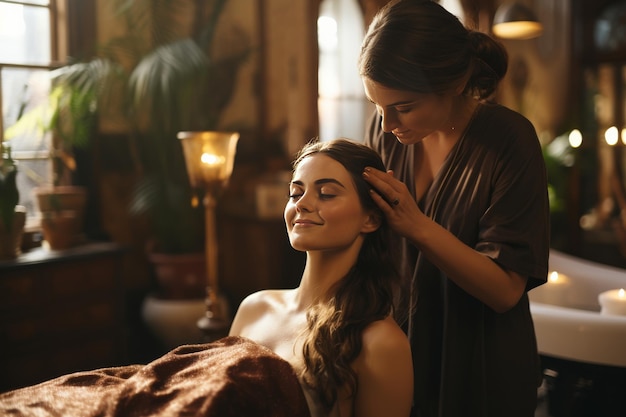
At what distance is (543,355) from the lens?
101 inches

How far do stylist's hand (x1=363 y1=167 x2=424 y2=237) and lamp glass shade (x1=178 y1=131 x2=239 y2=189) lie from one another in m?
1.66

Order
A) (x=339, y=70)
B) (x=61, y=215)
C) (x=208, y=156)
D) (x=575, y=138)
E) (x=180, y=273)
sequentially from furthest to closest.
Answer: (x=575, y=138) → (x=339, y=70) → (x=180, y=273) → (x=61, y=215) → (x=208, y=156)

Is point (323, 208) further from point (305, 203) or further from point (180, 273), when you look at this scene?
point (180, 273)

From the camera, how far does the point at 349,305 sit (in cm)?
147

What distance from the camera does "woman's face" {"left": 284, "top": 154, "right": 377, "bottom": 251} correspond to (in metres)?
1.49

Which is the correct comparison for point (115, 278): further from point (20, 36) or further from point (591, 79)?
point (591, 79)

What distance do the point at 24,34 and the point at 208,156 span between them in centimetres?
174

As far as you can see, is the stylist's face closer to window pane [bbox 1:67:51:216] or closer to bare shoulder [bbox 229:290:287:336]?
bare shoulder [bbox 229:290:287:336]

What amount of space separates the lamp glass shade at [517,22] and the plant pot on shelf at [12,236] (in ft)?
10.8

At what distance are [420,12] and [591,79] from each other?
272 inches

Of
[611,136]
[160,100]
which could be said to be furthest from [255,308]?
[611,136]

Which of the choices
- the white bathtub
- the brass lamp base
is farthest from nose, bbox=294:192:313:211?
the brass lamp base

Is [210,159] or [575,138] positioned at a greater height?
[575,138]

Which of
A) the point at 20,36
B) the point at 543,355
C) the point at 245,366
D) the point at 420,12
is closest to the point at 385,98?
the point at 420,12
